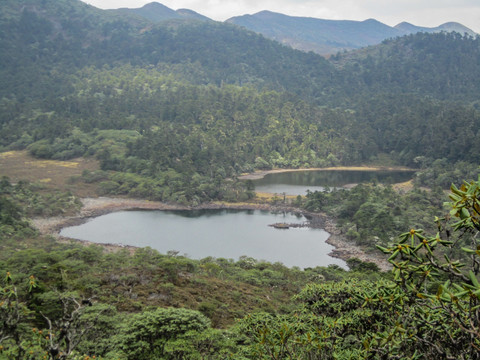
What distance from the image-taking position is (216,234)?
1443 inches

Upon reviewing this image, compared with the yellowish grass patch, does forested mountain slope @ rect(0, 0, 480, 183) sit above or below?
above

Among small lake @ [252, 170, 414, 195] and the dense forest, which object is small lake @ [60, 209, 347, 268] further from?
small lake @ [252, 170, 414, 195]

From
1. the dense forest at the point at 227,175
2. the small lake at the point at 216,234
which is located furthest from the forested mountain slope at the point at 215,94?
Result: the small lake at the point at 216,234

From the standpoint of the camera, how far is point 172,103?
276ft

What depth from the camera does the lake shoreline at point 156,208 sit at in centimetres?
3170

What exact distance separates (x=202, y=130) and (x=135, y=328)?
2580 inches

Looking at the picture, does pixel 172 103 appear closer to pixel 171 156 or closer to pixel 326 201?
pixel 171 156

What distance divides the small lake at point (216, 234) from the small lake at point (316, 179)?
10696 mm

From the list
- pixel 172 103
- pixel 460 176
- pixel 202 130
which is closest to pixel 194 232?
pixel 460 176

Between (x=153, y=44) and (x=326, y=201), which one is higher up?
(x=153, y=44)

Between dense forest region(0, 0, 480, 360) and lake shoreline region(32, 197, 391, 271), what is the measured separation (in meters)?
1.08

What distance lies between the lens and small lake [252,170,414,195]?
54.5 meters

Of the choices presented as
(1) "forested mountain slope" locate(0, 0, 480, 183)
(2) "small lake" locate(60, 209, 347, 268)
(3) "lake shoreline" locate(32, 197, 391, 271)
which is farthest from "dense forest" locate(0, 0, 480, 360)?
(2) "small lake" locate(60, 209, 347, 268)

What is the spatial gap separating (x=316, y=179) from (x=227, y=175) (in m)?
12.3
